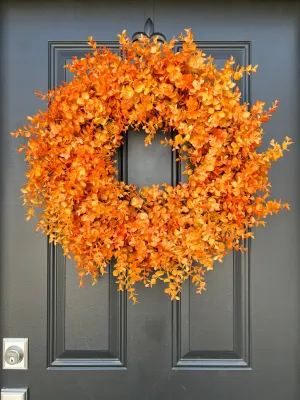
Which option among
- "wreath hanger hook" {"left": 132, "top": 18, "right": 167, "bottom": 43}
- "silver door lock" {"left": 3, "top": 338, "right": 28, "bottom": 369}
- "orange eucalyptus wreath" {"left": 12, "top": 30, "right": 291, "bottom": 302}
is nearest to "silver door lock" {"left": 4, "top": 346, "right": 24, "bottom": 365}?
"silver door lock" {"left": 3, "top": 338, "right": 28, "bottom": 369}

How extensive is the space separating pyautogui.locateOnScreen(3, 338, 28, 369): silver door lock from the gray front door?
0.02 meters

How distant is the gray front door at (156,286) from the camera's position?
4.76ft

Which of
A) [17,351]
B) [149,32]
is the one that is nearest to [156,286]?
[17,351]

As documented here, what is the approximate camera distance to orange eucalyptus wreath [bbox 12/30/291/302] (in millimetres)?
1229

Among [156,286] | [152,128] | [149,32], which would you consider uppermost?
[149,32]

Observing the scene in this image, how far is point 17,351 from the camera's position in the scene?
1.44 meters

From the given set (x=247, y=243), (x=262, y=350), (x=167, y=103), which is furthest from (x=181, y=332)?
(x=167, y=103)

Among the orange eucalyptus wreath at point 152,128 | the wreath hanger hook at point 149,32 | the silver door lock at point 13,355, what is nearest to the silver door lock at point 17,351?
the silver door lock at point 13,355

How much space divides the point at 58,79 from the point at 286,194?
38.8 inches

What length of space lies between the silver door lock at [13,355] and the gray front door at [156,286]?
40 millimetres

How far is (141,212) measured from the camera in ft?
4.32

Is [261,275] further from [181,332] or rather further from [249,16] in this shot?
[249,16]

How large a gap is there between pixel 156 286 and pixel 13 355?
0.60m

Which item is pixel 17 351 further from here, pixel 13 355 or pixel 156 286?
pixel 156 286
